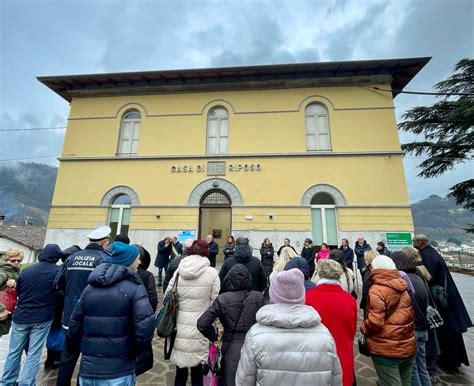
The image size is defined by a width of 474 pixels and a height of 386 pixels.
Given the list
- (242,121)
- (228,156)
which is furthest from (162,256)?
(242,121)

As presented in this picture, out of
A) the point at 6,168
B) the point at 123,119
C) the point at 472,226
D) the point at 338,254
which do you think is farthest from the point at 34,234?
the point at 6,168

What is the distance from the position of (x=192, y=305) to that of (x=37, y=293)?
2070 mm

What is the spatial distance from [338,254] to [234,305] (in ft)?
7.90

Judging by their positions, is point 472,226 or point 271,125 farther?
point 472,226

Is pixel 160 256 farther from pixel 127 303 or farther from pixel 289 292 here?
pixel 289 292

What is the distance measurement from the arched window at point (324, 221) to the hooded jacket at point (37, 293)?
348 inches

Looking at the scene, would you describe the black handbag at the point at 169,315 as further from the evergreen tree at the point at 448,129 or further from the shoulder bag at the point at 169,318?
the evergreen tree at the point at 448,129

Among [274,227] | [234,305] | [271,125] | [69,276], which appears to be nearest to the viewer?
[234,305]

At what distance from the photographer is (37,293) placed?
10.1 feet

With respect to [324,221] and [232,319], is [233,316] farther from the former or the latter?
[324,221]

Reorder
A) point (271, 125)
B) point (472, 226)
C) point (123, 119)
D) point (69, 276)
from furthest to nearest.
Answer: point (472, 226), point (123, 119), point (271, 125), point (69, 276)

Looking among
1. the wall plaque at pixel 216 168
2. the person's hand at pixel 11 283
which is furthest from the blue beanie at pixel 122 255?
the wall plaque at pixel 216 168

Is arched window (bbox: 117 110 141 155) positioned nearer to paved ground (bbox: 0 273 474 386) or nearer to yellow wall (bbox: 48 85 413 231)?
yellow wall (bbox: 48 85 413 231)

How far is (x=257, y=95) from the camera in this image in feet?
37.4
